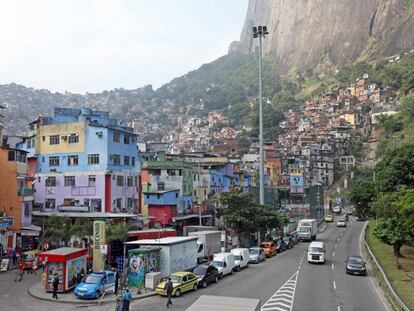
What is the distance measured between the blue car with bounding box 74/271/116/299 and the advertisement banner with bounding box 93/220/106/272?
3811mm

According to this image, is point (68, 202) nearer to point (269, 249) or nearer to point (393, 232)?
point (269, 249)

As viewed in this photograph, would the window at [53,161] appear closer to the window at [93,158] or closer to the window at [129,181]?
the window at [93,158]

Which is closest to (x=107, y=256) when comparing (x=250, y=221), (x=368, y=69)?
A: (x=250, y=221)

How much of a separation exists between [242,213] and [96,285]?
2516 centimetres

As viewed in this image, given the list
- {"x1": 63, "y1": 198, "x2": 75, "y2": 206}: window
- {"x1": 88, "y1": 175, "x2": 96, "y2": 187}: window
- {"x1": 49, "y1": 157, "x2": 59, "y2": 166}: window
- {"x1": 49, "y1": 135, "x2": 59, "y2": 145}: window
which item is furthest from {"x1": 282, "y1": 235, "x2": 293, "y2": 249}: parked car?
{"x1": 49, "y1": 135, "x2": 59, "y2": 145}: window

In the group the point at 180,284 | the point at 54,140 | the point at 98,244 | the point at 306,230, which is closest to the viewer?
the point at 180,284

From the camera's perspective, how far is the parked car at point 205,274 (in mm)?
28616

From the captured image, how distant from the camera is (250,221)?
160ft

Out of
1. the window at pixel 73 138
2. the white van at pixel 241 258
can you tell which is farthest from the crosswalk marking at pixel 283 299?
the window at pixel 73 138

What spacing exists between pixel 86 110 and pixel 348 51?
162121mm

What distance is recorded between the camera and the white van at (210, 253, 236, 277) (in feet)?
106

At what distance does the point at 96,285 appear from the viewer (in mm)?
25594

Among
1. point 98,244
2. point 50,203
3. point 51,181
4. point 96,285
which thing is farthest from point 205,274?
point 51,181

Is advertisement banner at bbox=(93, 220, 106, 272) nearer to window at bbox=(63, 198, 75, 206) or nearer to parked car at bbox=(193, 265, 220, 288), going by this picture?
parked car at bbox=(193, 265, 220, 288)
